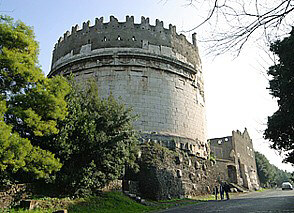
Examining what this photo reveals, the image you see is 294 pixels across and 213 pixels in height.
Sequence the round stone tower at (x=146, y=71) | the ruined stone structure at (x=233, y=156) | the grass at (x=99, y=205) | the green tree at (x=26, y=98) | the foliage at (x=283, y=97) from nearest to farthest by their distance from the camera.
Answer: the green tree at (x=26, y=98)
the grass at (x=99, y=205)
the foliage at (x=283, y=97)
the round stone tower at (x=146, y=71)
the ruined stone structure at (x=233, y=156)

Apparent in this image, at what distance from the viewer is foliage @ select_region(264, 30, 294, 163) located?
8.80 meters

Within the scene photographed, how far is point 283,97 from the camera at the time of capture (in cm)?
982

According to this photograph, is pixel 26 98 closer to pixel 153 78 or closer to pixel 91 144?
pixel 91 144

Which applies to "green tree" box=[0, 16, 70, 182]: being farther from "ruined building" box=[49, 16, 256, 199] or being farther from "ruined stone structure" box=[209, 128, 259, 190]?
"ruined stone structure" box=[209, 128, 259, 190]

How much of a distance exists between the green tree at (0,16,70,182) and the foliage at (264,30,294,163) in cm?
723

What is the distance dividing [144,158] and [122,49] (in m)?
7.65

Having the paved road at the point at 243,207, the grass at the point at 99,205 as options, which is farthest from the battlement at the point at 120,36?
the paved road at the point at 243,207

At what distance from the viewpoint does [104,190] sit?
408 inches

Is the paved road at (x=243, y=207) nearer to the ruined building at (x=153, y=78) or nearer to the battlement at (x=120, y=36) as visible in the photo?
the ruined building at (x=153, y=78)

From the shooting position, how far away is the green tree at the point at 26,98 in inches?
306

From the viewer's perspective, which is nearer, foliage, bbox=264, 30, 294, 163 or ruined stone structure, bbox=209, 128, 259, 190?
foliage, bbox=264, 30, 294, 163

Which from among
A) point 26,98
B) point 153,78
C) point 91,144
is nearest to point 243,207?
point 91,144

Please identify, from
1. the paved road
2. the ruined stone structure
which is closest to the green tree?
the paved road

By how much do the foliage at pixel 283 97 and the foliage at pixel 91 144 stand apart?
6.18m
